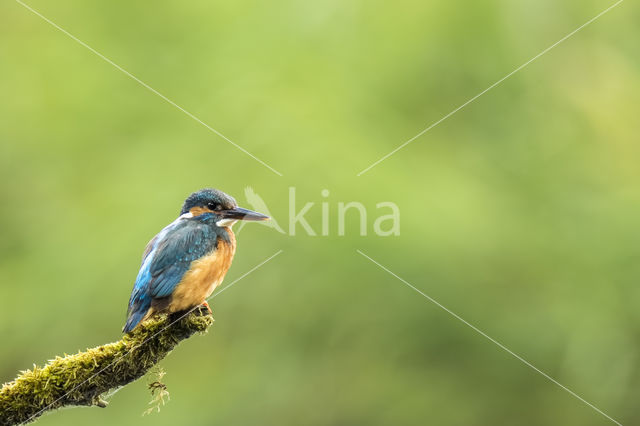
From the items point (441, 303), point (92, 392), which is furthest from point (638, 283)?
point (92, 392)

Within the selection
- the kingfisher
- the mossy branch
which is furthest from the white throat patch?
the mossy branch

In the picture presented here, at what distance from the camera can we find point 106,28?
7742mm

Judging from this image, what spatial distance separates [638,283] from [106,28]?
590 centimetres

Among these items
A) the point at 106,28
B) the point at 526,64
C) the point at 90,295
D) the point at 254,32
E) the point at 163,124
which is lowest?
the point at 90,295

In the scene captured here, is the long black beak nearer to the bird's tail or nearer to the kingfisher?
the kingfisher

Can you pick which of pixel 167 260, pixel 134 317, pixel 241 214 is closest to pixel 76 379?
pixel 134 317

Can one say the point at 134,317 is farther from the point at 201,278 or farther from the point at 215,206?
the point at 215,206

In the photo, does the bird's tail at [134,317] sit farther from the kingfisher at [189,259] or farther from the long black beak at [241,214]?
the long black beak at [241,214]

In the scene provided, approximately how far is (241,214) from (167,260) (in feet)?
1.26

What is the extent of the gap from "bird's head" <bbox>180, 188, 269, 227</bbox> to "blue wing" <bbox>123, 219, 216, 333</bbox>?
62 millimetres

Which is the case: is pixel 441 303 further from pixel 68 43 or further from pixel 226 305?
pixel 68 43

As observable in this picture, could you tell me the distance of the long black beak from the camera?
3029mm

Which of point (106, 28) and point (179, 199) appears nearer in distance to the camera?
point (179, 199)

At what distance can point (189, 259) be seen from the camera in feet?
9.89
